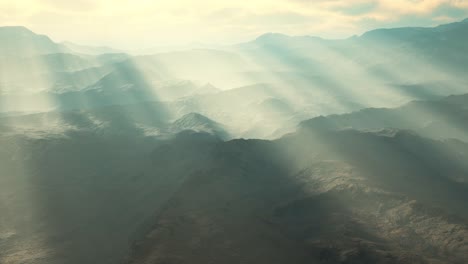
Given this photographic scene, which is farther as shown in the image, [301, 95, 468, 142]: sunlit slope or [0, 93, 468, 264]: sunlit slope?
[301, 95, 468, 142]: sunlit slope

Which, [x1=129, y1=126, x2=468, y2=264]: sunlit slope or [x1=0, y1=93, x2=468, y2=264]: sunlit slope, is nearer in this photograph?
[x1=129, y1=126, x2=468, y2=264]: sunlit slope

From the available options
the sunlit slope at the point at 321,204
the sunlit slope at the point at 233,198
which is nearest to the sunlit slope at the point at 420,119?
the sunlit slope at the point at 233,198

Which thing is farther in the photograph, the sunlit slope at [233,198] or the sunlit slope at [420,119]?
the sunlit slope at [420,119]

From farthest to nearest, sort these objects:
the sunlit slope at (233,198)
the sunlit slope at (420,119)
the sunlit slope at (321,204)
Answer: the sunlit slope at (420,119) < the sunlit slope at (233,198) < the sunlit slope at (321,204)

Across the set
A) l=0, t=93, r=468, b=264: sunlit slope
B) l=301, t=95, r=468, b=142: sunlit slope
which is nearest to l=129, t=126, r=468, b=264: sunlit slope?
l=0, t=93, r=468, b=264: sunlit slope

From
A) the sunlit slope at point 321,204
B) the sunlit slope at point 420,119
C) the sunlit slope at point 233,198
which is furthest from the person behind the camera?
the sunlit slope at point 420,119

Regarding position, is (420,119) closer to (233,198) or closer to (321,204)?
(321,204)

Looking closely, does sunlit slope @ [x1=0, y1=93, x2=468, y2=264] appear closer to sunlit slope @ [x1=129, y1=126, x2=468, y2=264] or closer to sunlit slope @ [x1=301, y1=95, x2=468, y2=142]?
A: sunlit slope @ [x1=129, y1=126, x2=468, y2=264]

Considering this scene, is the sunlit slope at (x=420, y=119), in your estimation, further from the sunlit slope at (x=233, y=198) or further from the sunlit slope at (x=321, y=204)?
the sunlit slope at (x=321, y=204)

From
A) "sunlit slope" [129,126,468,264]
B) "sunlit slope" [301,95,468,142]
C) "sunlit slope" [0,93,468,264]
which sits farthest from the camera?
"sunlit slope" [301,95,468,142]

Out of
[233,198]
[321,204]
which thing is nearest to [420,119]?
[321,204]

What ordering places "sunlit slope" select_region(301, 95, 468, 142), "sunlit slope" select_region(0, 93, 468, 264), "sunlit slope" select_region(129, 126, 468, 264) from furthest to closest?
"sunlit slope" select_region(301, 95, 468, 142) < "sunlit slope" select_region(0, 93, 468, 264) < "sunlit slope" select_region(129, 126, 468, 264)

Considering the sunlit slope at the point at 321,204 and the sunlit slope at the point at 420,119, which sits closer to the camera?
the sunlit slope at the point at 321,204
